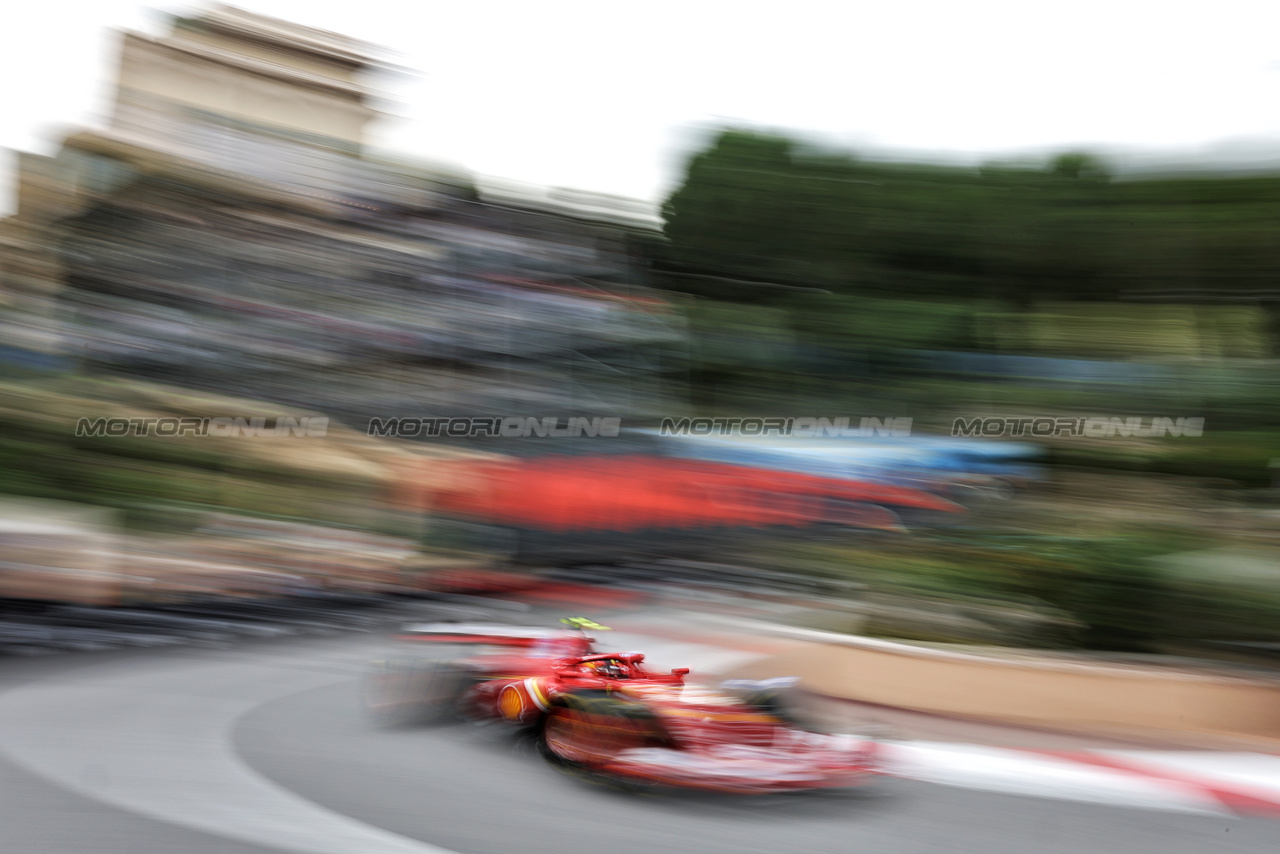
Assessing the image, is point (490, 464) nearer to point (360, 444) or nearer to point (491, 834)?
point (360, 444)

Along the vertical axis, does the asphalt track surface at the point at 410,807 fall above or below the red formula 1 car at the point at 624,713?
below

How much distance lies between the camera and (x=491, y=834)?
356cm

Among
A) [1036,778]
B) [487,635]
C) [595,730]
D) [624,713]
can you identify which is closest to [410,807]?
[595,730]

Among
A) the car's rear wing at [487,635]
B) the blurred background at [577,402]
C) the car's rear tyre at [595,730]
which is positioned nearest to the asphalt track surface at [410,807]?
the car's rear tyre at [595,730]

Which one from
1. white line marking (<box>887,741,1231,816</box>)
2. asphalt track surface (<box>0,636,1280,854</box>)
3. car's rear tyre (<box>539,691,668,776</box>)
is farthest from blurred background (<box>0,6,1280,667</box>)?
car's rear tyre (<box>539,691,668,776</box>)

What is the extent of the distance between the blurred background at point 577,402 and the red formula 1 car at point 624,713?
3.18 metres

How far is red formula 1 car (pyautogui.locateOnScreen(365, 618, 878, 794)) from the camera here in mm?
3910

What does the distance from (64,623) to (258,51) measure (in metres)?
8.77

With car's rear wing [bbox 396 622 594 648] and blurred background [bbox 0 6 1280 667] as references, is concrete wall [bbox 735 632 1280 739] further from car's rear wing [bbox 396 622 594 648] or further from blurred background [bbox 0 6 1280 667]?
car's rear wing [bbox 396 622 594 648]

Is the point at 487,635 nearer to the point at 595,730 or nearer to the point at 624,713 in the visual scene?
the point at 595,730

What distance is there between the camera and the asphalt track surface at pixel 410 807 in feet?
11.4

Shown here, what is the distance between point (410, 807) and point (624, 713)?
0.91 metres

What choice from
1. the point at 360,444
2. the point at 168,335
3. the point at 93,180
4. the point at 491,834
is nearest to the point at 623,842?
the point at 491,834

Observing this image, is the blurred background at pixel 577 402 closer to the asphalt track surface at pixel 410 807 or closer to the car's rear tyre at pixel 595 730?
the asphalt track surface at pixel 410 807
